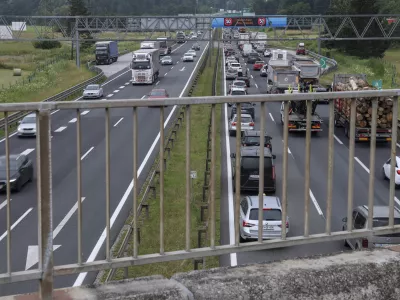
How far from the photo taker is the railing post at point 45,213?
12.0 ft

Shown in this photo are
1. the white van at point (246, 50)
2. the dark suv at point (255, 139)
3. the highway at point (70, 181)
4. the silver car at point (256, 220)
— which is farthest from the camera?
the white van at point (246, 50)

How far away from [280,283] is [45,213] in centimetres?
142

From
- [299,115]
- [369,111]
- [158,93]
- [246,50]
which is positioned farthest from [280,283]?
[246,50]

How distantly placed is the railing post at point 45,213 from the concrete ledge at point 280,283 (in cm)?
11

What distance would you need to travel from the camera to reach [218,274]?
13.2ft

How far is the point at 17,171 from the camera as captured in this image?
4.07 m

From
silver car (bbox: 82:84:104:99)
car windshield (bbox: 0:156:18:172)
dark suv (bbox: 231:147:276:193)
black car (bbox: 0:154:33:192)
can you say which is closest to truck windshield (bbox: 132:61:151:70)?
silver car (bbox: 82:84:104:99)

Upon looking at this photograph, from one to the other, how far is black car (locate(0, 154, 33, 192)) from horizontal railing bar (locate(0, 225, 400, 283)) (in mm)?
531

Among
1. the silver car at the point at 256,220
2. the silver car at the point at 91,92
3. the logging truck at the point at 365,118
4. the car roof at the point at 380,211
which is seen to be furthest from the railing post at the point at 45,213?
→ the silver car at the point at 91,92

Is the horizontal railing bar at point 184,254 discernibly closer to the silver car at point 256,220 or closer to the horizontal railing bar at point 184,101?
the horizontal railing bar at point 184,101

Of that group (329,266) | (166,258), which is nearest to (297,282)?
(329,266)

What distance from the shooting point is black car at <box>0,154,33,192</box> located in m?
3.86

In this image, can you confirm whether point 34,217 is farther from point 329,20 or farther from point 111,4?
point 111,4

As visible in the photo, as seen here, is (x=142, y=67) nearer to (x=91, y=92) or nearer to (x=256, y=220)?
(x=91, y=92)
